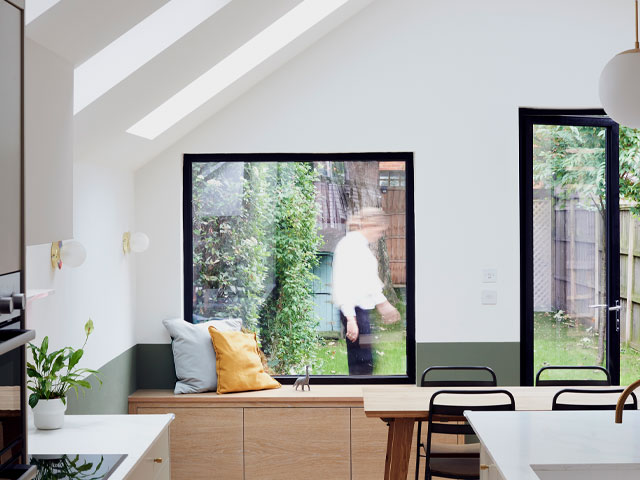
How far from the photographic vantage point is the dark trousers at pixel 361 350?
4930 millimetres

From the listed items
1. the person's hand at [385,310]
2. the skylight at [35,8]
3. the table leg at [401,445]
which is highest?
the skylight at [35,8]

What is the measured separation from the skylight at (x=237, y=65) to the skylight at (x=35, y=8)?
188 cm

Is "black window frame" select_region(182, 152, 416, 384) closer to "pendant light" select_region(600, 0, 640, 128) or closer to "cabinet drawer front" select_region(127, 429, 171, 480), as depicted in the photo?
"cabinet drawer front" select_region(127, 429, 171, 480)

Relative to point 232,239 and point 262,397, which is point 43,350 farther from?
point 232,239

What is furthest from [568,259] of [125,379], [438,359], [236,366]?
[125,379]

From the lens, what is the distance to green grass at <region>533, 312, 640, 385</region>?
4.89 metres

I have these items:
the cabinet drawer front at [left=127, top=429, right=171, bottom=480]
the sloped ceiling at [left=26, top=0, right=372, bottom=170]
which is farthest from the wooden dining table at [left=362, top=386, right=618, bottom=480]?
the sloped ceiling at [left=26, top=0, right=372, bottom=170]

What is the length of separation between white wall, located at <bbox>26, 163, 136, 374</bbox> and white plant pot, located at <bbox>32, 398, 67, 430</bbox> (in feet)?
1.10

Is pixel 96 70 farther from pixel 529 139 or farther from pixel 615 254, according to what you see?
pixel 615 254

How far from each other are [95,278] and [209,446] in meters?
1.29

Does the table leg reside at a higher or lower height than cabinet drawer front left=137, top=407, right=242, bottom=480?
higher

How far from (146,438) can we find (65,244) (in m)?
0.95

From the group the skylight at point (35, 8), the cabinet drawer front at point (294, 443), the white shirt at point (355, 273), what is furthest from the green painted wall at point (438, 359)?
the skylight at point (35, 8)

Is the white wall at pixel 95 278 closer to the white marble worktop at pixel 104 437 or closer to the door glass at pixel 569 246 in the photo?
the white marble worktop at pixel 104 437
